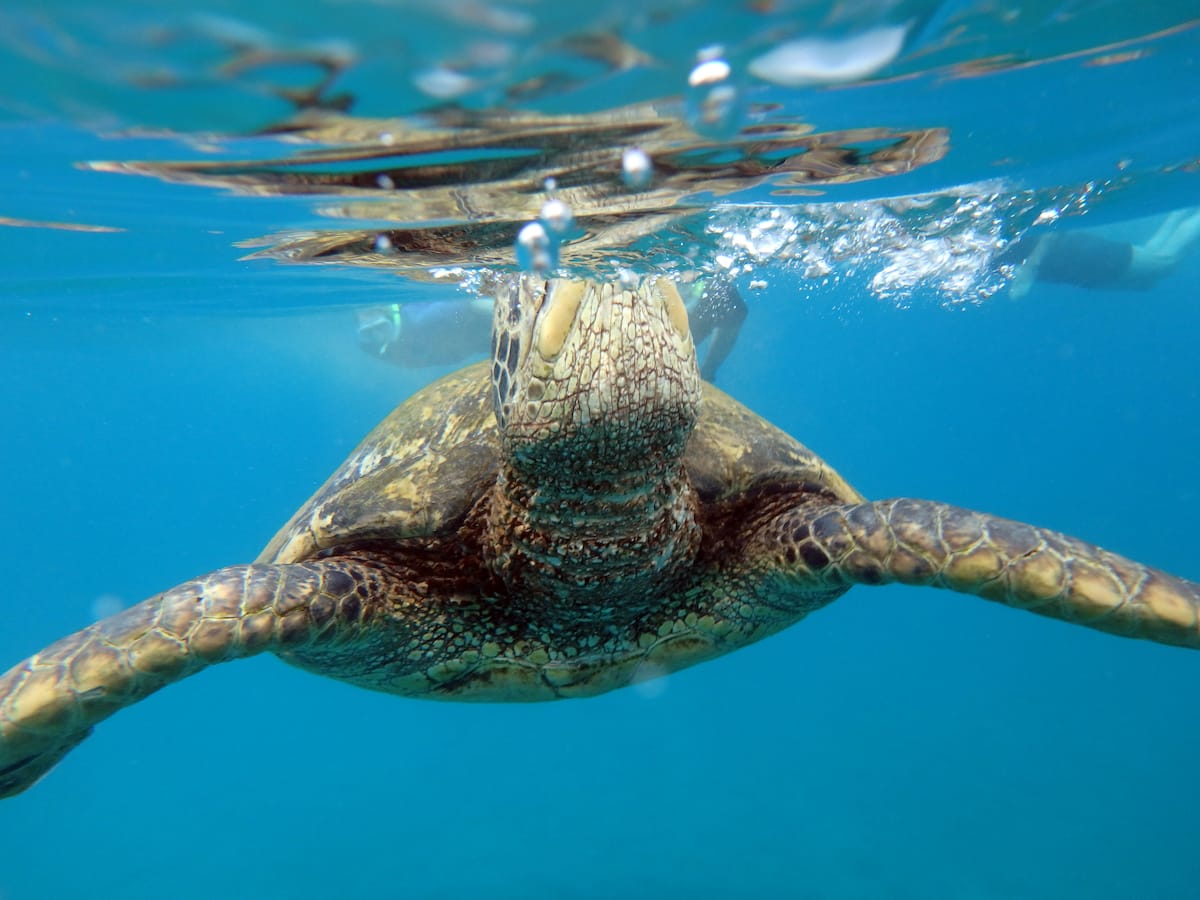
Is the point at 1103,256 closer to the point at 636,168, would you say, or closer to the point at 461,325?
the point at 461,325

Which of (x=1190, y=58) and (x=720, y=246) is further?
(x=720, y=246)

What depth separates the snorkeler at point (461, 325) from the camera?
1279 cm

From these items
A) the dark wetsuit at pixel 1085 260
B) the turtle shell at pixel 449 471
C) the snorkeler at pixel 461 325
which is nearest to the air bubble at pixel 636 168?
the turtle shell at pixel 449 471

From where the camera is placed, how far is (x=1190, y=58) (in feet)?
16.8

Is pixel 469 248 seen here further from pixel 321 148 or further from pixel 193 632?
pixel 193 632

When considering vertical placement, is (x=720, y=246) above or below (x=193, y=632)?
above

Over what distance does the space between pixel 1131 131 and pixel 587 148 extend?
5.90 m

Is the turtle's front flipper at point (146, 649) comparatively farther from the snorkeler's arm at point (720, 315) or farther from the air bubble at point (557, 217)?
the snorkeler's arm at point (720, 315)

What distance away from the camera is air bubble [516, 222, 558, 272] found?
6332 mm

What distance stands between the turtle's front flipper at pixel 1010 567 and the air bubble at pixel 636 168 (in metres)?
2.94

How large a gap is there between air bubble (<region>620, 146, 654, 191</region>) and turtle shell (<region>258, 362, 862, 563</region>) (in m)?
1.74

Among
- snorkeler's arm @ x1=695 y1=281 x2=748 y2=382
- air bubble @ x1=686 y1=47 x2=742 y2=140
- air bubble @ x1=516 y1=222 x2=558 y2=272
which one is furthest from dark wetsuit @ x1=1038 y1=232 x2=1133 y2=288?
air bubble @ x1=686 y1=47 x2=742 y2=140

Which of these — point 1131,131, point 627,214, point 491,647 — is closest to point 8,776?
point 491,647

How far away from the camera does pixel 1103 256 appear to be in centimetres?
1653
